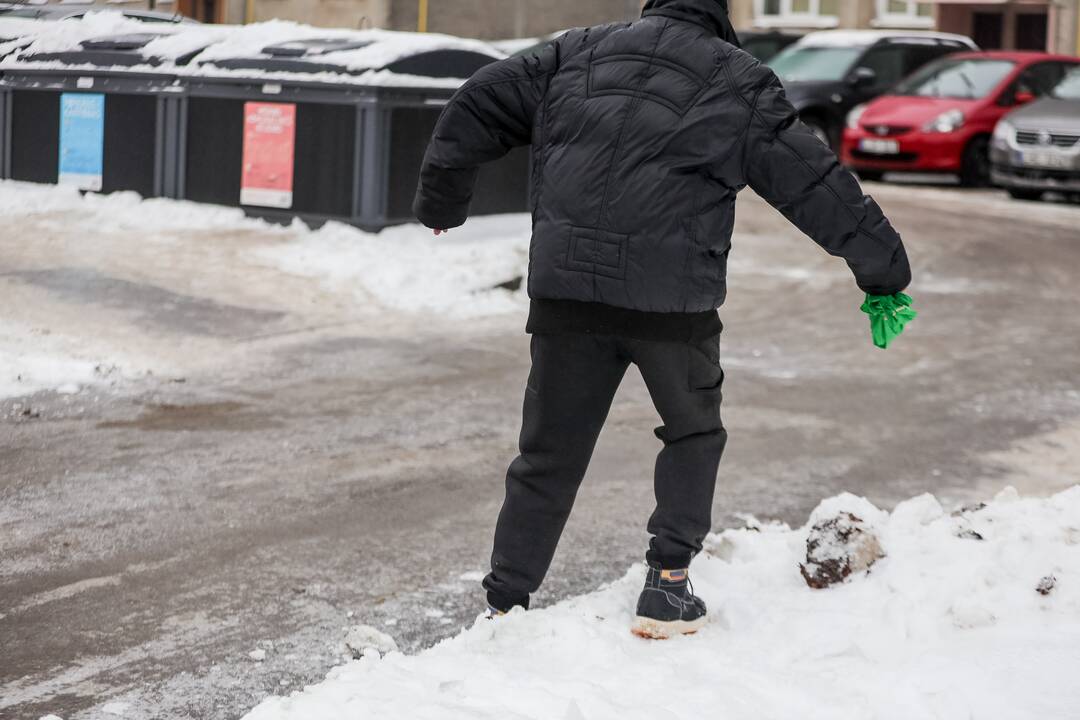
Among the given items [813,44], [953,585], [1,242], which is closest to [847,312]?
[1,242]

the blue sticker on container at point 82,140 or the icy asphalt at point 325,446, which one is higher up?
the blue sticker on container at point 82,140

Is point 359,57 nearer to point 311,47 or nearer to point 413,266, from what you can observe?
point 311,47

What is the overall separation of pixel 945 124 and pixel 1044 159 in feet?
5.79

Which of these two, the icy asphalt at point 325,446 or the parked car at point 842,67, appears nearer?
the icy asphalt at point 325,446

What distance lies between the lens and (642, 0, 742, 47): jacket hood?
13.0 feet

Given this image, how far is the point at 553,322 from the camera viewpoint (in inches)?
158

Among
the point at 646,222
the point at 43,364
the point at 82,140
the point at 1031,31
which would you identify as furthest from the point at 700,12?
the point at 1031,31

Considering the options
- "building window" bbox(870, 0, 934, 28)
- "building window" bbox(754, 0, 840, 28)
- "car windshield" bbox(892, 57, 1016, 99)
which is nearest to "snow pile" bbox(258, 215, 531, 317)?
"car windshield" bbox(892, 57, 1016, 99)

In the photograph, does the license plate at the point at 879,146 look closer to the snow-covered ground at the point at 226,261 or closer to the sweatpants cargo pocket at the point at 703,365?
the snow-covered ground at the point at 226,261

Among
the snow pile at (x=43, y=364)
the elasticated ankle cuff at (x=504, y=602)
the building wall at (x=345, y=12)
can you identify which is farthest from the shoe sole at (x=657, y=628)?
the building wall at (x=345, y=12)

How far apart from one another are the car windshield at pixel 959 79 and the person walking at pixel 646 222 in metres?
16.2

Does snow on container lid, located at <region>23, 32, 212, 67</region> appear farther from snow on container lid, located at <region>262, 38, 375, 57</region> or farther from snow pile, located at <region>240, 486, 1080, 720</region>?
snow pile, located at <region>240, 486, 1080, 720</region>

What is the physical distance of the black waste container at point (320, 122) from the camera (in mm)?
11562

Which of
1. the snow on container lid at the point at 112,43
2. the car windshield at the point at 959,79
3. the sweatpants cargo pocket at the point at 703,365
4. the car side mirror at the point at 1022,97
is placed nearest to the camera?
the sweatpants cargo pocket at the point at 703,365
